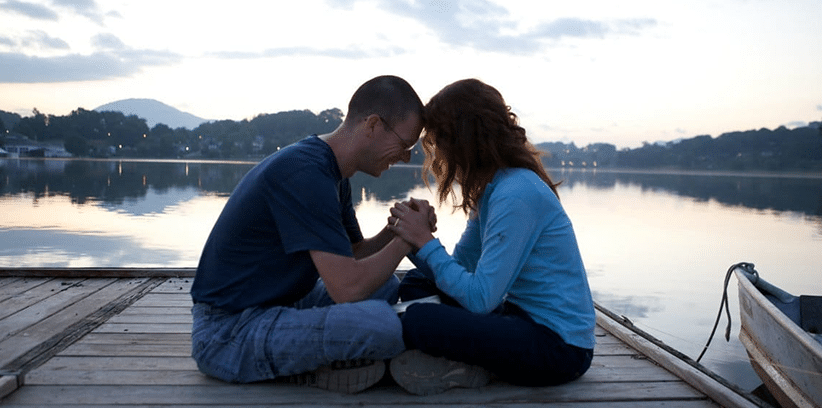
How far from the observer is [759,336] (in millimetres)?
4656

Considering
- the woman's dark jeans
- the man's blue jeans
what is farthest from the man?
the woman's dark jeans

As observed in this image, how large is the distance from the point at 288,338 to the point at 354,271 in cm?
40

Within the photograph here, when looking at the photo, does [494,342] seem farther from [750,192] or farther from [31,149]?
[31,149]

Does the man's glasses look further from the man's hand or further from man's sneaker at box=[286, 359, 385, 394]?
man's sneaker at box=[286, 359, 385, 394]

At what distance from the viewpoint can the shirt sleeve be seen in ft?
8.00

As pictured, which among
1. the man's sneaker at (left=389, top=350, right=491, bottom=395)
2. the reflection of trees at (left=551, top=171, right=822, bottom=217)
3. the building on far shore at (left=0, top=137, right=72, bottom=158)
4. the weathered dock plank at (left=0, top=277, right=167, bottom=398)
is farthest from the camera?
the building on far shore at (left=0, top=137, right=72, bottom=158)

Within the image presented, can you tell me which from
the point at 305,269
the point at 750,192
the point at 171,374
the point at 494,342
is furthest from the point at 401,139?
the point at 750,192

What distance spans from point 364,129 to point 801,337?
275 centimetres

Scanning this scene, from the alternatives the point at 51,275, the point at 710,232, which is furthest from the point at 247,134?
the point at 51,275

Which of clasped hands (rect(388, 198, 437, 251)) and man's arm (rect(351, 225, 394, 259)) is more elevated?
clasped hands (rect(388, 198, 437, 251))

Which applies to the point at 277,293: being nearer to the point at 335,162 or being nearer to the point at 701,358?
the point at 335,162

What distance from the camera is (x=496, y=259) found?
2.45 meters

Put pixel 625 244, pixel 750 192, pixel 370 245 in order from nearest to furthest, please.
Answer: pixel 370 245, pixel 625 244, pixel 750 192

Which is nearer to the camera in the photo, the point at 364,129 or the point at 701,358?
the point at 364,129
